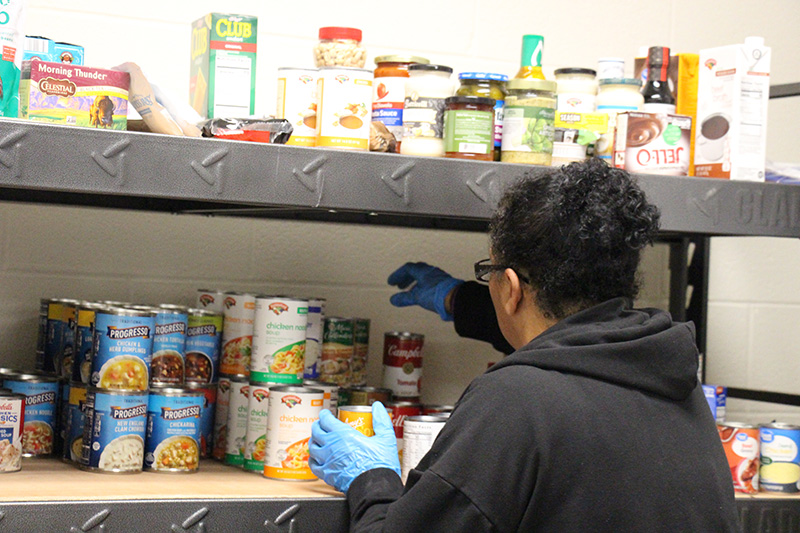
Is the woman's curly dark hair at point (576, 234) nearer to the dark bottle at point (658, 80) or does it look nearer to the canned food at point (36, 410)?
the dark bottle at point (658, 80)

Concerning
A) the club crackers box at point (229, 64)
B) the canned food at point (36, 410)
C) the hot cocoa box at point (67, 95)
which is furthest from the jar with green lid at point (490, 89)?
the canned food at point (36, 410)

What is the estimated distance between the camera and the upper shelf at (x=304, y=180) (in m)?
1.38

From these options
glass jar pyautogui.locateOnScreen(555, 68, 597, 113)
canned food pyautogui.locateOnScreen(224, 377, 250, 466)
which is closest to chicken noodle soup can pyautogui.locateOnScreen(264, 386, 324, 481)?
canned food pyautogui.locateOnScreen(224, 377, 250, 466)

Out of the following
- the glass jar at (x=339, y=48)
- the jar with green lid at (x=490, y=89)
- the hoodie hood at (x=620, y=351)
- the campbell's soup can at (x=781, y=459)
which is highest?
the glass jar at (x=339, y=48)

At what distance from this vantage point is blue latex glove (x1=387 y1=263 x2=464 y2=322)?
213 centimetres

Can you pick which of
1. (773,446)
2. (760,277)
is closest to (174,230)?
(773,446)

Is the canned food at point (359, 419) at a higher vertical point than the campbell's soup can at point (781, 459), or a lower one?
higher

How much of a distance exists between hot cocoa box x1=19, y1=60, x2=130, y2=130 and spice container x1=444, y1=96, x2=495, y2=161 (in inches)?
22.1

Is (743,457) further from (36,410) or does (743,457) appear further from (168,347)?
(36,410)

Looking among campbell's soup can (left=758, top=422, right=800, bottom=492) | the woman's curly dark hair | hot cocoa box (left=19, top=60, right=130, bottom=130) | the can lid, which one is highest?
the can lid

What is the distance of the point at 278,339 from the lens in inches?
68.7

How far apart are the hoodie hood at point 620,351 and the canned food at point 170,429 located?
677 mm

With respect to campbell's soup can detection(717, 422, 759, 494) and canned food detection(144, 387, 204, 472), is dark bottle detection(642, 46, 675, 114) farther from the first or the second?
canned food detection(144, 387, 204, 472)

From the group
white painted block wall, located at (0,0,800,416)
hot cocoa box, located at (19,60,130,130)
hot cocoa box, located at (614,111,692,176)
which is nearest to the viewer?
hot cocoa box, located at (19,60,130,130)
